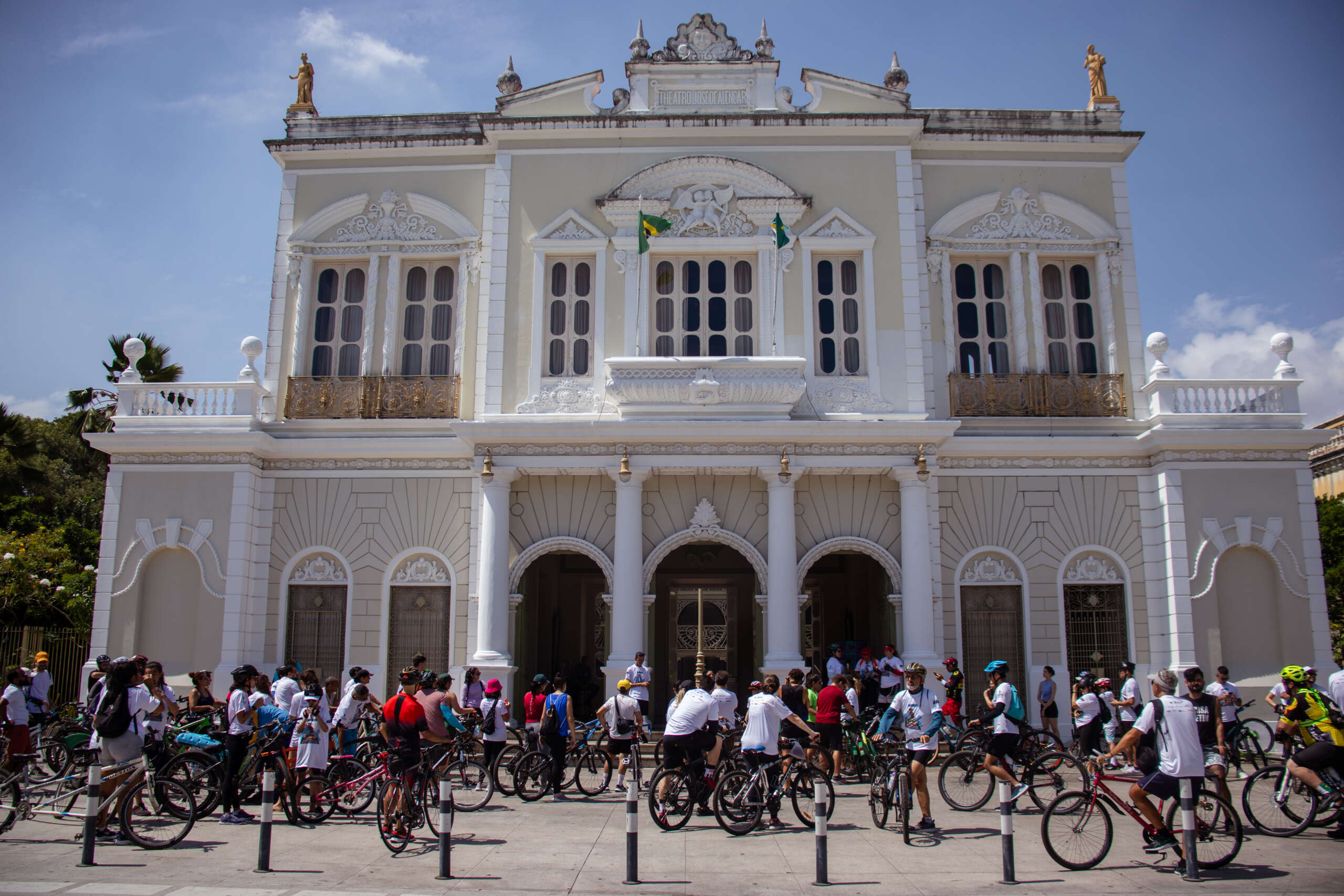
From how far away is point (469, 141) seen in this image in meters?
19.8

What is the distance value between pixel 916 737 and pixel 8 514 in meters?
28.4

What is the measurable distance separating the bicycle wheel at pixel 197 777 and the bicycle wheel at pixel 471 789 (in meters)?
2.57

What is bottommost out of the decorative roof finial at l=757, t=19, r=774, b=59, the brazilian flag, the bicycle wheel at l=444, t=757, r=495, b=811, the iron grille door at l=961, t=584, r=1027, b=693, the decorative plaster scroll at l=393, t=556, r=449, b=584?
the bicycle wheel at l=444, t=757, r=495, b=811

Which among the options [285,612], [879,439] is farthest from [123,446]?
[879,439]

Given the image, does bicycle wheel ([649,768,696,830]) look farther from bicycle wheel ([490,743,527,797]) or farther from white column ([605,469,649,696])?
white column ([605,469,649,696])

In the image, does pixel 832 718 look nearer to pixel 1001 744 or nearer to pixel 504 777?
pixel 1001 744

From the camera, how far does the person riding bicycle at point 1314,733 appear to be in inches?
398

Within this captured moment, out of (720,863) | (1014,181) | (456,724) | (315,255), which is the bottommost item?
(720,863)

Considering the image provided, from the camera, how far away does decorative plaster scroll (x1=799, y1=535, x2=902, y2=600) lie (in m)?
18.3

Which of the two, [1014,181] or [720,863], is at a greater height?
[1014,181]

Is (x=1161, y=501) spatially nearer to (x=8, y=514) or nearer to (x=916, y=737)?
(x=916, y=737)

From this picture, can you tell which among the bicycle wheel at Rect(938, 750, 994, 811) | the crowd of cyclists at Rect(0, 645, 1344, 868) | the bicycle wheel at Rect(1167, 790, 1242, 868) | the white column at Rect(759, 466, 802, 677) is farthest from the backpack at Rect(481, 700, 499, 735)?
the bicycle wheel at Rect(1167, 790, 1242, 868)

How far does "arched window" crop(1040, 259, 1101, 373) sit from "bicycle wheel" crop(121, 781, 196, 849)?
1586cm

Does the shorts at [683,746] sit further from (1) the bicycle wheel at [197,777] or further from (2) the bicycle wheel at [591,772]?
(1) the bicycle wheel at [197,777]
